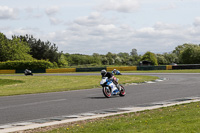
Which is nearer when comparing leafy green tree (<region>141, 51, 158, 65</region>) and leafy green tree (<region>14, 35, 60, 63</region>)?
leafy green tree (<region>14, 35, 60, 63</region>)

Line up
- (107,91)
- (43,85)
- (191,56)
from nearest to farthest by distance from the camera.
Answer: (107,91) < (43,85) < (191,56)

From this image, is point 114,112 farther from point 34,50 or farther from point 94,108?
point 34,50

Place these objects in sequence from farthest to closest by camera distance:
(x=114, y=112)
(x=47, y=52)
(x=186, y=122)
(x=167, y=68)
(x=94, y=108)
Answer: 1. (x=47, y=52)
2. (x=167, y=68)
3. (x=94, y=108)
4. (x=114, y=112)
5. (x=186, y=122)

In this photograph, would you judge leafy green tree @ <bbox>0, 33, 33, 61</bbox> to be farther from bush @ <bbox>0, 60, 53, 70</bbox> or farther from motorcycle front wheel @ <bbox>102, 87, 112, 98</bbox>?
motorcycle front wheel @ <bbox>102, 87, 112, 98</bbox>

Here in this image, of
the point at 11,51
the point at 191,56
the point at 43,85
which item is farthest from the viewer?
the point at 191,56

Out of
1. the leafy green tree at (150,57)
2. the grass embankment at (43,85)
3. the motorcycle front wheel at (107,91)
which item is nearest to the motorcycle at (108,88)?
the motorcycle front wheel at (107,91)

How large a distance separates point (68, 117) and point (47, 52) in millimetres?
86799

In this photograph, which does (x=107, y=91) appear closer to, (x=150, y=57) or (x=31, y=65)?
(x=31, y=65)

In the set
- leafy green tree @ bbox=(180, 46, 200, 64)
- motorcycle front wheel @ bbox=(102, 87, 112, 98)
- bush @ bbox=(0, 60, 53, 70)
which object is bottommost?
motorcycle front wheel @ bbox=(102, 87, 112, 98)

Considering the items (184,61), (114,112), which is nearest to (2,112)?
(114,112)

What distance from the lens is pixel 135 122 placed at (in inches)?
329

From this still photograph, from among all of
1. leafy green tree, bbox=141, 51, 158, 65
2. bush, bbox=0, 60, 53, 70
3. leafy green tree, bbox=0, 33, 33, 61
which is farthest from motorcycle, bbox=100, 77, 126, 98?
leafy green tree, bbox=141, 51, 158, 65

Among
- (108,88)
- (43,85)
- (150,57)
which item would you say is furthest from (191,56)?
(108,88)

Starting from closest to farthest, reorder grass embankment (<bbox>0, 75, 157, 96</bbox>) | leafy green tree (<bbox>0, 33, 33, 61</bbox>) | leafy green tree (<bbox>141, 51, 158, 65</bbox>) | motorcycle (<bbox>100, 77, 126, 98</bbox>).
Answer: motorcycle (<bbox>100, 77, 126, 98</bbox>) → grass embankment (<bbox>0, 75, 157, 96</bbox>) → leafy green tree (<bbox>0, 33, 33, 61</bbox>) → leafy green tree (<bbox>141, 51, 158, 65</bbox>)
